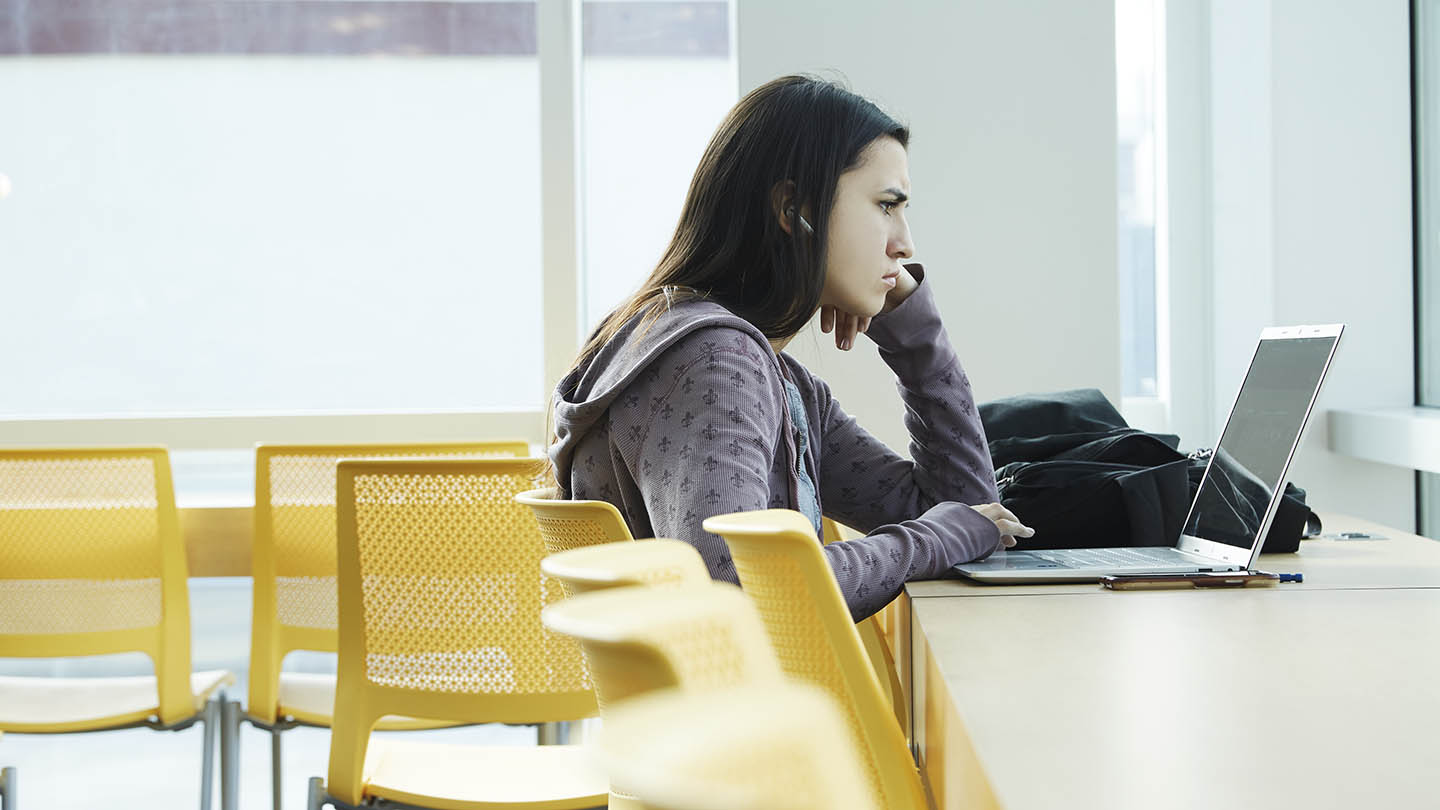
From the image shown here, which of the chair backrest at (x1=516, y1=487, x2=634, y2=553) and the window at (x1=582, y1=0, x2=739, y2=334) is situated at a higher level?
the window at (x1=582, y1=0, x2=739, y2=334)

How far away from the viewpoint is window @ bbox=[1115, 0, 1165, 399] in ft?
10.4

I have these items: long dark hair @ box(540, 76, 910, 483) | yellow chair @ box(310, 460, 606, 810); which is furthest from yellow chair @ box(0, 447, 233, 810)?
long dark hair @ box(540, 76, 910, 483)

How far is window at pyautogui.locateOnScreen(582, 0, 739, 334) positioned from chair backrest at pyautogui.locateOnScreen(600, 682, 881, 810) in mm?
3081

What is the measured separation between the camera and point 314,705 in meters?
2.10

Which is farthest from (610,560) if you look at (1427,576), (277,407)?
(277,407)

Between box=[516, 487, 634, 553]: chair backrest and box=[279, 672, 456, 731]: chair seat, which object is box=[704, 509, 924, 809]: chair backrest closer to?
box=[516, 487, 634, 553]: chair backrest

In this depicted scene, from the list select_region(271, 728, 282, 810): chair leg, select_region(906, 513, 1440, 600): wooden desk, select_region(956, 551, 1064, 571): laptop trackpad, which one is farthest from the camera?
select_region(271, 728, 282, 810): chair leg

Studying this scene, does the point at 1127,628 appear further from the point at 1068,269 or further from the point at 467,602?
the point at 1068,269

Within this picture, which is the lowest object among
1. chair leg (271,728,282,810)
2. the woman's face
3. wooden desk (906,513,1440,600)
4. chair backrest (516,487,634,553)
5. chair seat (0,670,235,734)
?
chair leg (271,728,282,810)

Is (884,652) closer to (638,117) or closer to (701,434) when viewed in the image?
(701,434)

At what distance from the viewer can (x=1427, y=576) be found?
3.54ft

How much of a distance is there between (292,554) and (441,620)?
69cm

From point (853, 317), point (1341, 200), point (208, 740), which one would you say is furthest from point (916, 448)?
point (1341, 200)

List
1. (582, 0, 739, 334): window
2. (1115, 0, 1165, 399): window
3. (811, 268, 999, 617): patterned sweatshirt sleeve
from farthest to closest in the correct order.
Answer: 1. (582, 0, 739, 334): window
2. (1115, 0, 1165, 399): window
3. (811, 268, 999, 617): patterned sweatshirt sleeve
